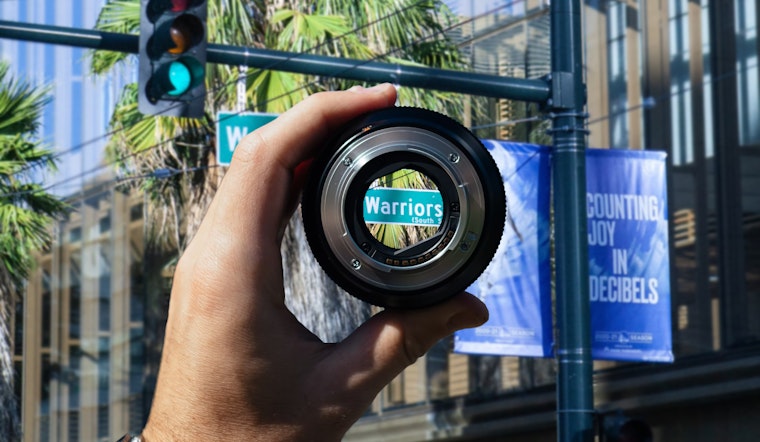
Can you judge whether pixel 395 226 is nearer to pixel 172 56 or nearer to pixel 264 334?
pixel 264 334

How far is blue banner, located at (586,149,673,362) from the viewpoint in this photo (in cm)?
1034

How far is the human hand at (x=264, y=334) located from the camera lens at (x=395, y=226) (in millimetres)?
43

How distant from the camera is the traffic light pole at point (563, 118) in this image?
28.6ft

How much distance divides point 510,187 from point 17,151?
9.86m

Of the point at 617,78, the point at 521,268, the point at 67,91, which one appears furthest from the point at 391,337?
the point at 67,91

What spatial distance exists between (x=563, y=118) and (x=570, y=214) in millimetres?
686

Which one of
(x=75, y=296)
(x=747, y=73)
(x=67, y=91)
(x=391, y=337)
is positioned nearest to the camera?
(x=391, y=337)

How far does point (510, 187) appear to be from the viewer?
970 cm

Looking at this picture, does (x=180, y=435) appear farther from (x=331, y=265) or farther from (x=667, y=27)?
(x=667, y=27)

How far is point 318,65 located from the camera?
891 cm

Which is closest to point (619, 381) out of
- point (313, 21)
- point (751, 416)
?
point (751, 416)

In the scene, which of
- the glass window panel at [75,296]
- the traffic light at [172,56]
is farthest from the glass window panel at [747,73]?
the glass window panel at [75,296]

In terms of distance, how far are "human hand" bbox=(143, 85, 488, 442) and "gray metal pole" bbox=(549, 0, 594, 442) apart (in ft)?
23.9

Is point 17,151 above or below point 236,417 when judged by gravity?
above
